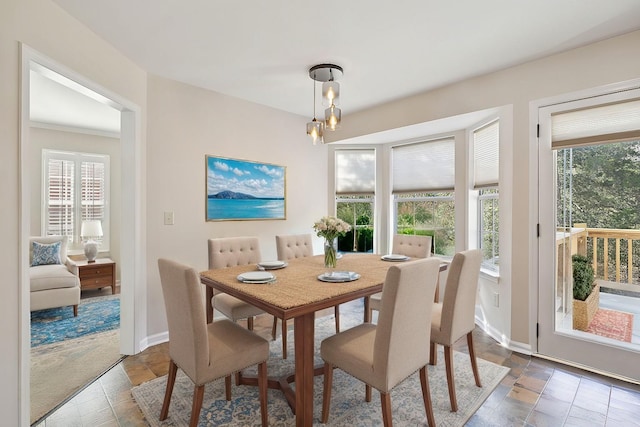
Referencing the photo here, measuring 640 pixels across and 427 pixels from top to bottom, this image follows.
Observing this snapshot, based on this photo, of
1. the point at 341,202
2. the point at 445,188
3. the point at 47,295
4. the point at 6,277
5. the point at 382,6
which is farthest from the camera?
the point at 341,202

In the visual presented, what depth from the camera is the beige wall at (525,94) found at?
230 cm

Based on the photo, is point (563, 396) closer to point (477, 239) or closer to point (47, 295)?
point (477, 239)

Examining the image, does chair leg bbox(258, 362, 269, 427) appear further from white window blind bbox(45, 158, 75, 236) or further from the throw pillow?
white window blind bbox(45, 158, 75, 236)

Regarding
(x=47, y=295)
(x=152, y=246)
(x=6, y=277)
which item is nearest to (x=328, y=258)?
(x=152, y=246)

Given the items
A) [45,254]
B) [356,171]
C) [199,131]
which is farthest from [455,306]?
[45,254]

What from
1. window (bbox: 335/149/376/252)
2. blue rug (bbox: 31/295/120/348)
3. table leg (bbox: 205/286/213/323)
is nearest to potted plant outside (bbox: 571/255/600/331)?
window (bbox: 335/149/376/252)

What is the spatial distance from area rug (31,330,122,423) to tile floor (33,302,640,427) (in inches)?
4.0

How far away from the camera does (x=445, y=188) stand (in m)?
3.99

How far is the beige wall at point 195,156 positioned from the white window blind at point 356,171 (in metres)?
0.79

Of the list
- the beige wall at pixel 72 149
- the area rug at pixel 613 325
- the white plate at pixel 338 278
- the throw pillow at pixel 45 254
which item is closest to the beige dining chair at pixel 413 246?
the white plate at pixel 338 278

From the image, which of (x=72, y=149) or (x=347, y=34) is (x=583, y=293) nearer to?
(x=347, y=34)

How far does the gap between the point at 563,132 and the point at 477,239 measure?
1.52m

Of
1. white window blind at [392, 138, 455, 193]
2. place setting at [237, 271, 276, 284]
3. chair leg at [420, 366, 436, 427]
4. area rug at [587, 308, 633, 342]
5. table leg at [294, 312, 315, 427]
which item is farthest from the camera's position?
white window blind at [392, 138, 455, 193]

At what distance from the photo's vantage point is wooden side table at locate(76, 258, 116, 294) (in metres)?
4.34
